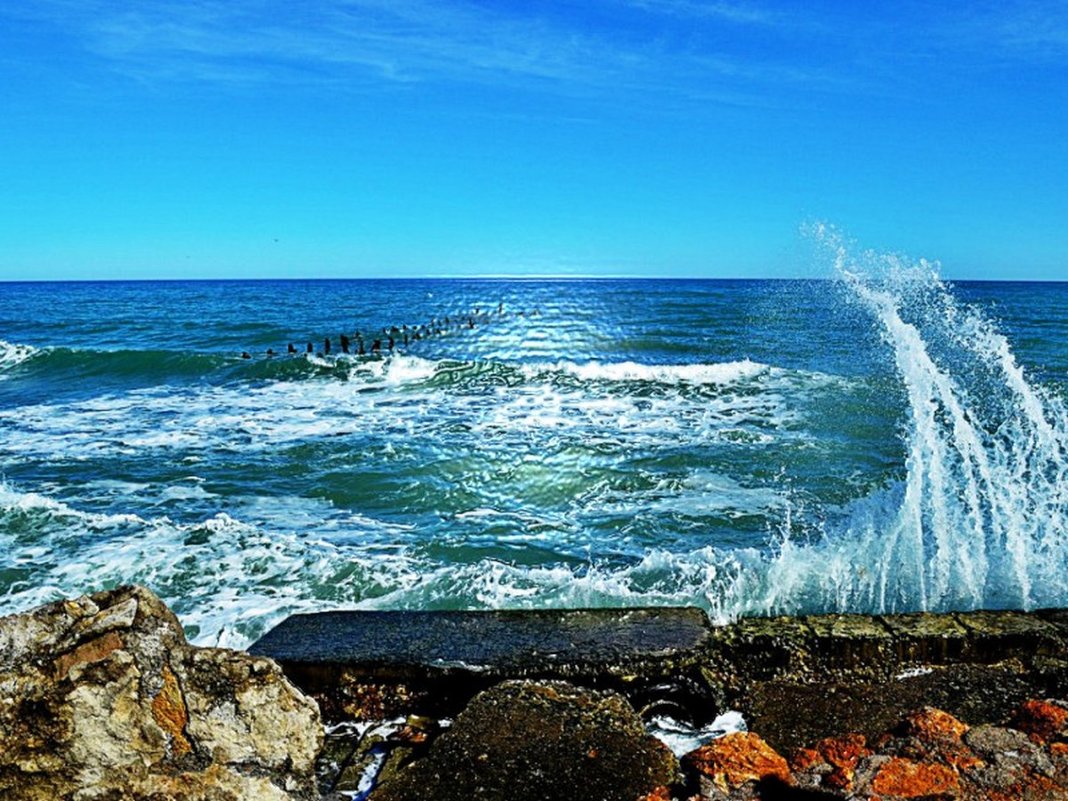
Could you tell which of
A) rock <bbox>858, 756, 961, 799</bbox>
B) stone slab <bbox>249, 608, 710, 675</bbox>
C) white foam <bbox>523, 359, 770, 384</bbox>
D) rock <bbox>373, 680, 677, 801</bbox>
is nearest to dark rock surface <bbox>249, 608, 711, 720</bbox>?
stone slab <bbox>249, 608, 710, 675</bbox>

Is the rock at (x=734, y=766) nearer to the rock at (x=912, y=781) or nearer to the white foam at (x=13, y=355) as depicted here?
the rock at (x=912, y=781)

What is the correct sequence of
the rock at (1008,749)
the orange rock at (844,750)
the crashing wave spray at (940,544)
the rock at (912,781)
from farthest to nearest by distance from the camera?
1. the crashing wave spray at (940,544)
2. the orange rock at (844,750)
3. the rock at (1008,749)
4. the rock at (912,781)

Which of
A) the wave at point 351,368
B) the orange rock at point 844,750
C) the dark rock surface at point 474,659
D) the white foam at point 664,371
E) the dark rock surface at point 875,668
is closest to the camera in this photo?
the orange rock at point 844,750

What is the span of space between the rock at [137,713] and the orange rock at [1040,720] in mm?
2327

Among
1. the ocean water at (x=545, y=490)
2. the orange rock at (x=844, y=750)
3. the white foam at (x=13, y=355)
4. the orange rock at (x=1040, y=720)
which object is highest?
the white foam at (x=13, y=355)

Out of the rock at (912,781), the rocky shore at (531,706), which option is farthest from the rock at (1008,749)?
the rock at (912,781)

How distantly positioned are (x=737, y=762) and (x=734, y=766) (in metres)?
0.02

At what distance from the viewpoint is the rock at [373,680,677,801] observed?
246cm

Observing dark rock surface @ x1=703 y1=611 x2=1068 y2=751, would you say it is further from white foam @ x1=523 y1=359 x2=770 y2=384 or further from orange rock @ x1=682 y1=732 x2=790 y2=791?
white foam @ x1=523 y1=359 x2=770 y2=384

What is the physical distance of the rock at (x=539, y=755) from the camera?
2457 millimetres

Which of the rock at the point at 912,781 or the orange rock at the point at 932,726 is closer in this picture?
the rock at the point at 912,781

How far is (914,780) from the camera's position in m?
2.29

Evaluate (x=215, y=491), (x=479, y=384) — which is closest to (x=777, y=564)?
(x=215, y=491)

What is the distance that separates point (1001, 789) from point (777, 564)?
3.53m
